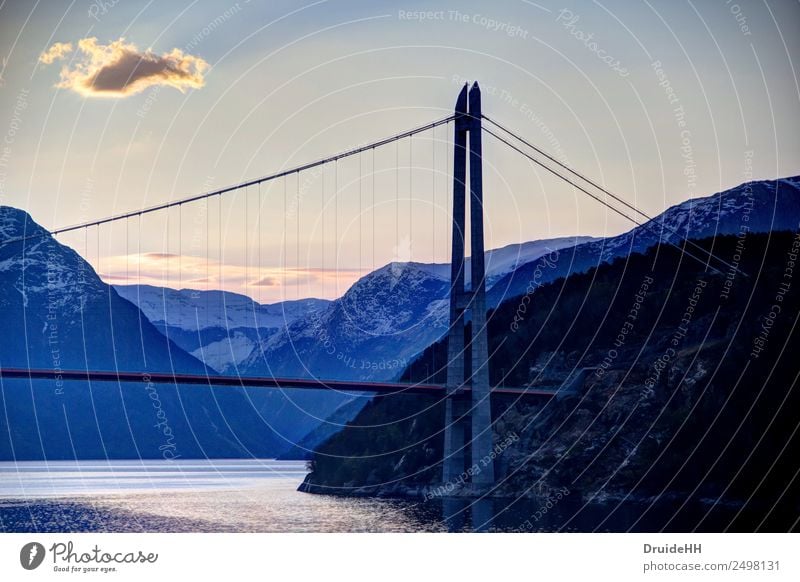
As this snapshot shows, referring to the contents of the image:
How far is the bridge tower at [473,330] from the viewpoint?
77.1 m

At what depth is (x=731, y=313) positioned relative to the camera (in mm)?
86562

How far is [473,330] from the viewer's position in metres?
76.9

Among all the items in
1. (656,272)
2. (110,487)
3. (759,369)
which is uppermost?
(656,272)

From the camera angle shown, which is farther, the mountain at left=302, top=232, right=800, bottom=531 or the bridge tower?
the bridge tower

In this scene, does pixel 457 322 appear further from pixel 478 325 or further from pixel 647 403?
pixel 647 403

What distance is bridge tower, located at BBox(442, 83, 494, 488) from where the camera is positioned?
3034 inches

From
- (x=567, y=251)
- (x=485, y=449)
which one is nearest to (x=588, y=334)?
(x=485, y=449)

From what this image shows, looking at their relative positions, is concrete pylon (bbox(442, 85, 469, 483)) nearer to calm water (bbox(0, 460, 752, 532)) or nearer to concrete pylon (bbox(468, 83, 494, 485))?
concrete pylon (bbox(468, 83, 494, 485))

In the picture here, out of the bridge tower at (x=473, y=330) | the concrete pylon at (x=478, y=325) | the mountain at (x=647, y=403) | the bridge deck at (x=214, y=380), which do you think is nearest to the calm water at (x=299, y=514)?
the mountain at (x=647, y=403)

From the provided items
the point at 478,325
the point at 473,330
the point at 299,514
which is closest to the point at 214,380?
the point at 473,330

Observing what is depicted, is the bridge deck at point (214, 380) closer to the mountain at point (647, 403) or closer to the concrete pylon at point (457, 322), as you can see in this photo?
the concrete pylon at point (457, 322)

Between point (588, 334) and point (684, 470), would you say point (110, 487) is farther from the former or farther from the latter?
point (684, 470)

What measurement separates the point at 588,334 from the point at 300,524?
3136 cm

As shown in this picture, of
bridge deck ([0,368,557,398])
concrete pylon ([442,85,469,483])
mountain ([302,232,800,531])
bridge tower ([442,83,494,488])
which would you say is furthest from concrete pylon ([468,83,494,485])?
mountain ([302,232,800,531])
